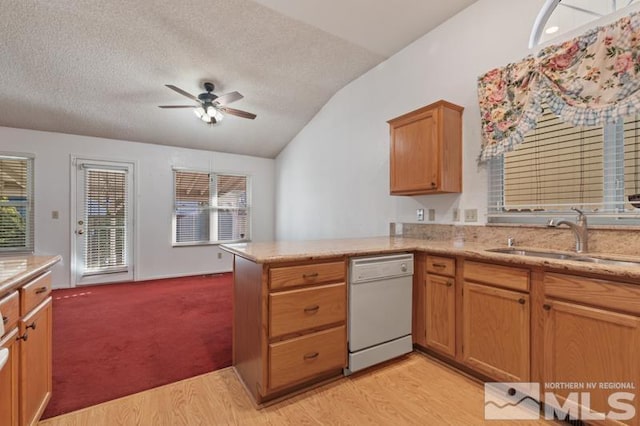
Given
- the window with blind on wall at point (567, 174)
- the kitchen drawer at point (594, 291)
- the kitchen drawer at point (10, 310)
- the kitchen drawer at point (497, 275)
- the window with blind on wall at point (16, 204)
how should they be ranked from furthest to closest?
the window with blind on wall at point (16, 204) → the window with blind on wall at point (567, 174) → the kitchen drawer at point (497, 275) → the kitchen drawer at point (594, 291) → the kitchen drawer at point (10, 310)

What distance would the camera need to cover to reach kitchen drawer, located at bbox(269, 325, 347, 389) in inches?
66.9

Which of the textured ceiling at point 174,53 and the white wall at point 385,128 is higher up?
the textured ceiling at point 174,53

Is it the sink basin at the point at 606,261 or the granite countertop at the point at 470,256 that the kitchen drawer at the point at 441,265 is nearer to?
the granite countertop at the point at 470,256

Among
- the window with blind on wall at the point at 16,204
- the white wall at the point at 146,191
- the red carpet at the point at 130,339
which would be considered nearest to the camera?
the red carpet at the point at 130,339

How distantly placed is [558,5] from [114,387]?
4.11 metres

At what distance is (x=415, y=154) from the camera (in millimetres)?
2623

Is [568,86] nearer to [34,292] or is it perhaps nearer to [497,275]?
[497,275]

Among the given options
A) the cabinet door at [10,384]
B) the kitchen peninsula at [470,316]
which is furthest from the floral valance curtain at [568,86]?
the cabinet door at [10,384]

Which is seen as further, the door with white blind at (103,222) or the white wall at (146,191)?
the door with white blind at (103,222)

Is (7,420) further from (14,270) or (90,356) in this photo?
(90,356)

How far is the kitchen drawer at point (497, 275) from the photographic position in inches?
66.4

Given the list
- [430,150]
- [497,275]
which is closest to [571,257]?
[497,275]

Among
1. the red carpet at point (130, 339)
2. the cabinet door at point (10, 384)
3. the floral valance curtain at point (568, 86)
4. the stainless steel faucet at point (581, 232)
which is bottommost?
the red carpet at point (130, 339)

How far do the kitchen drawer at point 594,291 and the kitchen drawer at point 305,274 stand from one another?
119 centimetres
